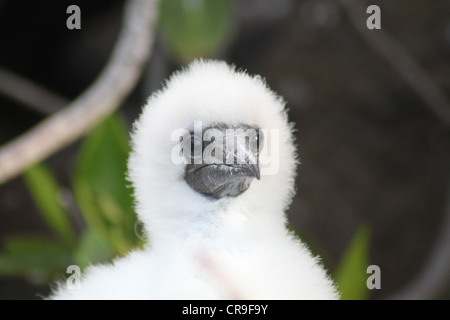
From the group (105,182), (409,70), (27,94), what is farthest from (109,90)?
(409,70)

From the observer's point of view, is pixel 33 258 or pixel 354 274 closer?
pixel 354 274

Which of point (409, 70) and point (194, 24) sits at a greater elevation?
point (194, 24)

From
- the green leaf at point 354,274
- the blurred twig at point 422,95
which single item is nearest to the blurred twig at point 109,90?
the green leaf at point 354,274

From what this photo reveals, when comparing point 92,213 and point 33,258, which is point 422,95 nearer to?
point 92,213

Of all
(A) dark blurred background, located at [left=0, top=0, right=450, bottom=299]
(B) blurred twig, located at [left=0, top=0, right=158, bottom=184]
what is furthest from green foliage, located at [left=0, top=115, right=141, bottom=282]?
(A) dark blurred background, located at [left=0, top=0, right=450, bottom=299]

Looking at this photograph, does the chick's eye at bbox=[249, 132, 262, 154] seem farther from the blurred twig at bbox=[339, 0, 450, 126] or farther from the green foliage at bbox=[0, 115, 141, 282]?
the blurred twig at bbox=[339, 0, 450, 126]
